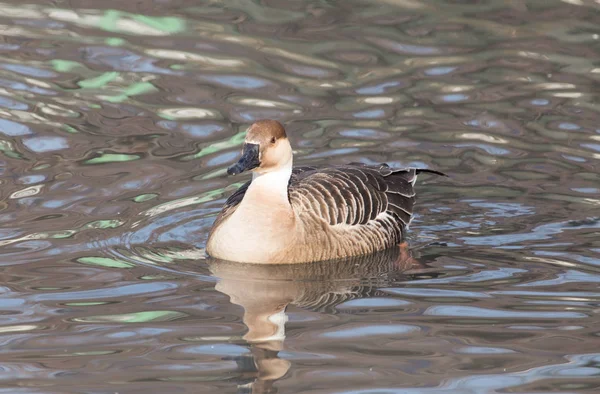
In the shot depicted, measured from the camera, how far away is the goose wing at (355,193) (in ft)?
35.9

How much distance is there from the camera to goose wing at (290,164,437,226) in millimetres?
10953

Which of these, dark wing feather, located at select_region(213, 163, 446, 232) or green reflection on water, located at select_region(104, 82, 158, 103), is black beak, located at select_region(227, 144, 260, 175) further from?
green reflection on water, located at select_region(104, 82, 158, 103)

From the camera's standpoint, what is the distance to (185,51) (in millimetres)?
16797

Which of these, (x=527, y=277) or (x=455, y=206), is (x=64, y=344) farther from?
(x=455, y=206)

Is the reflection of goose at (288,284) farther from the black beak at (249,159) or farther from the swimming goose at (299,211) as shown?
the black beak at (249,159)

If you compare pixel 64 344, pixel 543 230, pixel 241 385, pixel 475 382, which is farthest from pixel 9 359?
pixel 543 230

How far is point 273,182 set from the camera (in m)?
10.6

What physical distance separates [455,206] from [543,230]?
1160mm

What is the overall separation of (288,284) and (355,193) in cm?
159

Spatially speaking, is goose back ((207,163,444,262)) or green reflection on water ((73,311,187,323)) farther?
goose back ((207,163,444,262))

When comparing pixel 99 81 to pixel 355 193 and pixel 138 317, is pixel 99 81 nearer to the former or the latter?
pixel 355 193

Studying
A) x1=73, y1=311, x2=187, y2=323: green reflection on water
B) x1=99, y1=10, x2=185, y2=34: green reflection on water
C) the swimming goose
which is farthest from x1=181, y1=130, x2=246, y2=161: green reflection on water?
x1=73, y1=311, x2=187, y2=323: green reflection on water

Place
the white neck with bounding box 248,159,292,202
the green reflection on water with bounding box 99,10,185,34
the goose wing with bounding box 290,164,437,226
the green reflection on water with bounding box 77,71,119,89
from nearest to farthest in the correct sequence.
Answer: the white neck with bounding box 248,159,292,202 → the goose wing with bounding box 290,164,437,226 → the green reflection on water with bounding box 77,71,119,89 → the green reflection on water with bounding box 99,10,185,34

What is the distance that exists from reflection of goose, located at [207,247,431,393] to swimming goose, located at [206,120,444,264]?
0.33 feet
